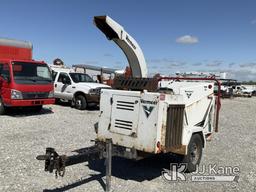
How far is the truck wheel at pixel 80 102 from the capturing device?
1806cm

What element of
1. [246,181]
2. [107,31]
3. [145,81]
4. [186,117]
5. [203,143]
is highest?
[107,31]

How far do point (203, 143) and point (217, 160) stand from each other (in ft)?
4.50

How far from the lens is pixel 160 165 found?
26.0 feet

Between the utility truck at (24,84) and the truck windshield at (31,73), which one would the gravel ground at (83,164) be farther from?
the truck windshield at (31,73)

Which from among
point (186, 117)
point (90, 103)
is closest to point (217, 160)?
point (186, 117)

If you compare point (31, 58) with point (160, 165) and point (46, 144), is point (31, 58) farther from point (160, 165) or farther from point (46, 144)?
point (160, 165)

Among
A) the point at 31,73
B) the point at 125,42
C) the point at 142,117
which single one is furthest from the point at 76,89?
the point at 142,117

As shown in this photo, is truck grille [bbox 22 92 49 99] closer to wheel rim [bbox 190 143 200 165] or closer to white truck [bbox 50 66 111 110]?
white truck [bbox 50 66 111 110]

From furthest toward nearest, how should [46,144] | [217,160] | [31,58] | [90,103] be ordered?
1. [90,103]
2. [31,58]
3. [46,144]
4. [217,160]

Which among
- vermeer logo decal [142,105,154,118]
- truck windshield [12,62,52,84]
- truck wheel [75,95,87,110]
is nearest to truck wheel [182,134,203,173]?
vermeer logo decal [142,105,154,118]

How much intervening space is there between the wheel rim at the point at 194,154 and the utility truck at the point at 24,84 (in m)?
8.51

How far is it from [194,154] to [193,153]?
6 centimetres

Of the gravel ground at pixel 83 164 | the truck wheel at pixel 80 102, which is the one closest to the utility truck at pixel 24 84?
the gravel ground at pixel 83 164

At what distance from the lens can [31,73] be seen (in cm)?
1462
